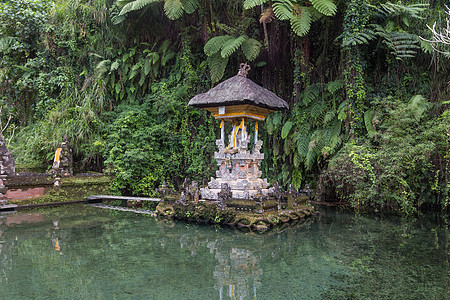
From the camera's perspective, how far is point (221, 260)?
4402 mm

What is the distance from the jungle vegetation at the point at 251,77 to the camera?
7.67 metres

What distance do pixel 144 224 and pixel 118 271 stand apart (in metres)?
2.76

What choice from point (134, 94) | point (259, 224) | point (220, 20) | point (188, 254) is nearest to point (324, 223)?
point (259, 224)

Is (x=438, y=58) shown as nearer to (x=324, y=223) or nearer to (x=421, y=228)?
(x=421, y=228)

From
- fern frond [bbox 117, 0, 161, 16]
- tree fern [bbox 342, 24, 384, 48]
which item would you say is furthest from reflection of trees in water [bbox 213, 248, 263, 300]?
fern frond [bbox 117, 0, 161, 16]

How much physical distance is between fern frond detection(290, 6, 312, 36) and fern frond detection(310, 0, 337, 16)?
322mm

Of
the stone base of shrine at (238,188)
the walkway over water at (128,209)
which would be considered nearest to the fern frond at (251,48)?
the stone base of shrine at (238,188)

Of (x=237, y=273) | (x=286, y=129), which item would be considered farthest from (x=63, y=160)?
(x=237, y=273)

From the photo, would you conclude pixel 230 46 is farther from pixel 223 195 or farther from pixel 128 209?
pixel 128 209

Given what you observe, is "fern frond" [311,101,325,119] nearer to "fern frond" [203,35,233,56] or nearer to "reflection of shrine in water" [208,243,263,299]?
"fern frond" [203,35,233,56]

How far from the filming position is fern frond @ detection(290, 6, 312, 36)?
839 centimetres

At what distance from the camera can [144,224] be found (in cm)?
671

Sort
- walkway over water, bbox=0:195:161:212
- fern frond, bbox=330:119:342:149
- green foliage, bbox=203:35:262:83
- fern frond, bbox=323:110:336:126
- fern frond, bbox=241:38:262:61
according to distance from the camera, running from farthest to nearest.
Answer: fern frond, bbox=241:38:262:61 → green foliage, bbox=203:35:262:83 → fern frond, bbox=323:110:336:126 → fern frond, bbox=330:119:342:149 → walkway over water, bbox=0:195:161:212

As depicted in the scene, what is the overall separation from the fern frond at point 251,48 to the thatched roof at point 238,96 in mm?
2325
